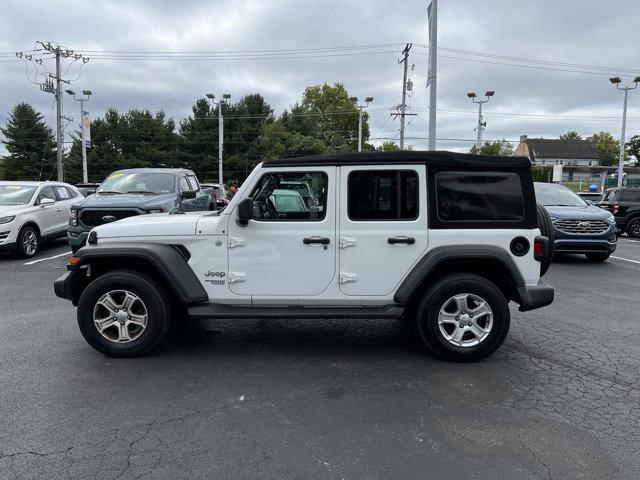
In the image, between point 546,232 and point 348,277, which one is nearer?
point 348,277

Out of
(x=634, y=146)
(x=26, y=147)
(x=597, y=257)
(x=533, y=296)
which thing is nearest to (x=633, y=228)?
(x=597, y=257)

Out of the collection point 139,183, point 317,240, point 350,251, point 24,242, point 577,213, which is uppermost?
point 139,183

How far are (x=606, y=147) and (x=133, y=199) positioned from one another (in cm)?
11402

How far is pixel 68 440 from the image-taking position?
3146 mm

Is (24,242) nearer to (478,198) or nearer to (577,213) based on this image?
(478,198)

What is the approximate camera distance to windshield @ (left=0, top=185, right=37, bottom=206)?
37.1ft

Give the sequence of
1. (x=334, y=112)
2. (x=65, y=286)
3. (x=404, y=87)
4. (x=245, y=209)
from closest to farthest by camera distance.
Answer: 1. (x=245, y=209)
2. (x=65, y=286)
3. (x=404, y=87)
4. (x=334, y=112)

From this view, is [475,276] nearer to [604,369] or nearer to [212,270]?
[604,369]

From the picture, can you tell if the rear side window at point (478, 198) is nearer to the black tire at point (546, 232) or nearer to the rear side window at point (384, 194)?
the rear side window at point (384, 194)

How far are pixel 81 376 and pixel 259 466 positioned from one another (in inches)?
84.5

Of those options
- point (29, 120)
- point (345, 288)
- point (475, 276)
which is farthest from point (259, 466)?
point (29, 120)

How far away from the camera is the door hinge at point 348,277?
14.6ft

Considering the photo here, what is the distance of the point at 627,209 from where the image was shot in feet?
54.2

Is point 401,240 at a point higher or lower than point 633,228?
higher
